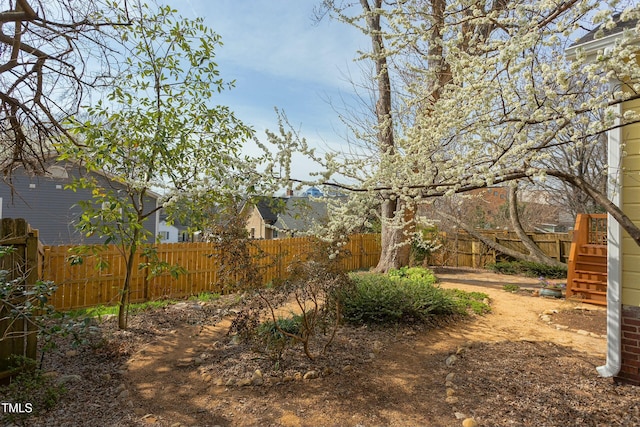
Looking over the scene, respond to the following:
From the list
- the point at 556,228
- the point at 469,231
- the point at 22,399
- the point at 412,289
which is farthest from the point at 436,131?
the point at 556,228

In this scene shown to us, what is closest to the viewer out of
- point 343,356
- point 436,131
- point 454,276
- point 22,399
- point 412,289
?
point 22,399

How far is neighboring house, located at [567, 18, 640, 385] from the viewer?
3104mm

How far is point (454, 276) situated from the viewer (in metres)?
9.99

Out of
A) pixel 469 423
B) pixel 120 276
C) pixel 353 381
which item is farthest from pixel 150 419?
pixel 120 276

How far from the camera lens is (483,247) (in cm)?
1262

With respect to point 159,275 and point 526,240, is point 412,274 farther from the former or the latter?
point 526,240

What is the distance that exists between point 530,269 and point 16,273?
1147 cm

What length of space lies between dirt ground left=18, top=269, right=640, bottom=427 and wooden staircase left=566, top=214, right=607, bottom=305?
7.84 feet

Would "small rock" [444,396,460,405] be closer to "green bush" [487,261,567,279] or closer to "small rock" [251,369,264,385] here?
"small rock" [251,369,264,385]

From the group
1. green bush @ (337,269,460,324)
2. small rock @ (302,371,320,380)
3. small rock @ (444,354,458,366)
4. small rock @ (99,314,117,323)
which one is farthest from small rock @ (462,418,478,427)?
small rock @ (99,314,117,323)

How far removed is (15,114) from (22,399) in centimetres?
279

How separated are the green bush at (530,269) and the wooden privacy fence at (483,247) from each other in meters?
1.00

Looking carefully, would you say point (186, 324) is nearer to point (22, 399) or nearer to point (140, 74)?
point (22, 399)

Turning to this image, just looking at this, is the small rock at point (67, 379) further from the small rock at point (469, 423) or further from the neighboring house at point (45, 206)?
the neighboring house at point (45, 206)
